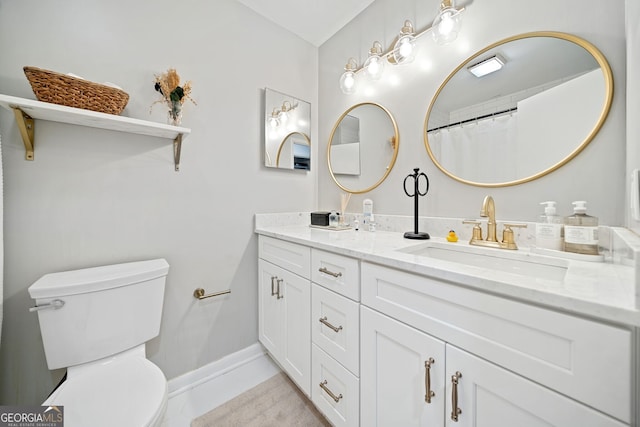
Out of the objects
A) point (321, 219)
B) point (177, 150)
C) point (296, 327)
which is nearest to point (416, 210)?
point (321, 219)

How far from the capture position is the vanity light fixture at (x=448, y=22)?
1.18 meters

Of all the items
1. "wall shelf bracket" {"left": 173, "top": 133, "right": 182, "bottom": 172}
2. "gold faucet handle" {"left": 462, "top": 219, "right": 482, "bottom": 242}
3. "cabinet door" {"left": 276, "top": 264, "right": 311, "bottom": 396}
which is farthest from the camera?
"wall shelf bracket" {"left": 173, "top": 133, "right": 182, "bottom": 172}

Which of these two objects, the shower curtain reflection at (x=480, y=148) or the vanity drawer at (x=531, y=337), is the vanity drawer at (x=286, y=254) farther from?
the shower curtain reflection at (x=480, y=148)

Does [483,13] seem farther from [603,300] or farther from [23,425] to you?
[23,425]

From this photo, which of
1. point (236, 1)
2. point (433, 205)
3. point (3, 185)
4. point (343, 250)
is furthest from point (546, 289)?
point (236, 1)

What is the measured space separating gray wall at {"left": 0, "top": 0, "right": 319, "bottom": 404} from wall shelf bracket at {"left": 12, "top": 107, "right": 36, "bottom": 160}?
0.02m

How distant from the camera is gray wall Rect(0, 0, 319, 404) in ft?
3.36

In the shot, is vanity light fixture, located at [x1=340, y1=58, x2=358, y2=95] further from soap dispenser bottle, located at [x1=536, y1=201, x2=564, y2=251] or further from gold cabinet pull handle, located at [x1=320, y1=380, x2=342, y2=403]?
gold cabinet pull handle, located at [x1=320, y1=380, x2=342, y2=403]

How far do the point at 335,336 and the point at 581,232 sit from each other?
101 centimetres

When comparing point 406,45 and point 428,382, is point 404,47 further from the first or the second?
point 428,382

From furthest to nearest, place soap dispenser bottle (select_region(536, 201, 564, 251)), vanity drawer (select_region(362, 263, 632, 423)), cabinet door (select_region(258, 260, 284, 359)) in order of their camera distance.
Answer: cabinet door (select_region(258, 260, 284, 359)), soap dispenser bottle (select_region(536, 201, 564, 251)), vanity drawer (select_region(362, 263, 632, 423))

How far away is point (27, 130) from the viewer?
1000 mm

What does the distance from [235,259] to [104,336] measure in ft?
2.42

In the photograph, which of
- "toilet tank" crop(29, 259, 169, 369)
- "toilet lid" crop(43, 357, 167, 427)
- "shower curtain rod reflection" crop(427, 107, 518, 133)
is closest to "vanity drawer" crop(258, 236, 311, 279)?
"toilet tank" crop(29, 259, 169, 369)
